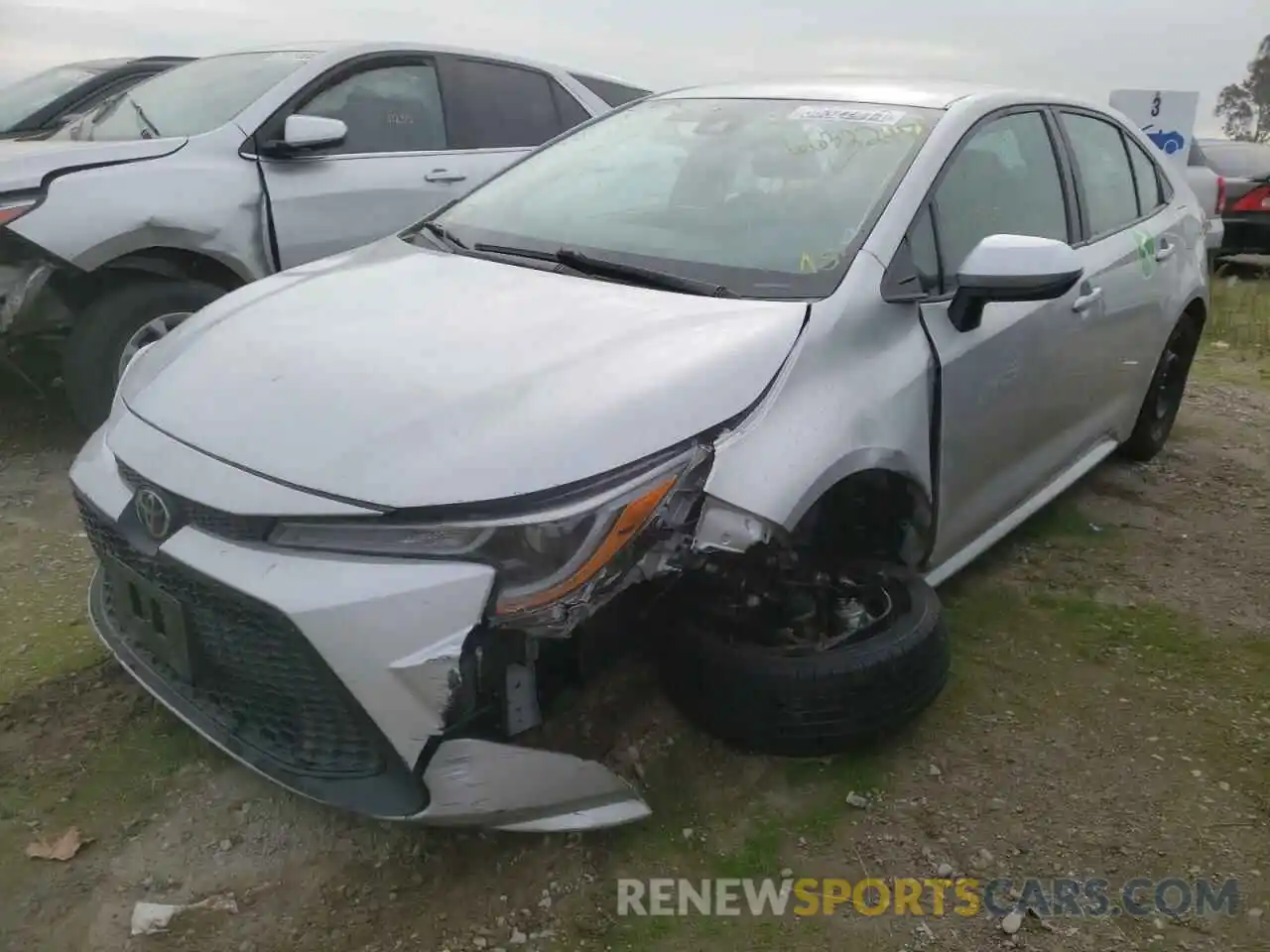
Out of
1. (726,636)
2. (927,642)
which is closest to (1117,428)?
(927,642)

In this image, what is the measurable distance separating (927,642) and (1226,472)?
2.92 meters

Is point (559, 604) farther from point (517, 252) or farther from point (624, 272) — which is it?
point (517, 252)

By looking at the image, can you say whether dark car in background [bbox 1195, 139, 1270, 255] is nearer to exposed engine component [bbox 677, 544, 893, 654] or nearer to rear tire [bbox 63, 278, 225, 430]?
exposed engine component [bbox 677, 544, 893, 654]

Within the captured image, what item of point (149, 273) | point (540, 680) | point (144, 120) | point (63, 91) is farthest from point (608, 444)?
point (63, 91)

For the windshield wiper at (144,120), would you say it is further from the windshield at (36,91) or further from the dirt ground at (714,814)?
the dirt ground at (714,814)

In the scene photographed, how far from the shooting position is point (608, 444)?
1997 millimetres

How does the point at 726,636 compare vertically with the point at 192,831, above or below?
above

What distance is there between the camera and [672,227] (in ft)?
9.36

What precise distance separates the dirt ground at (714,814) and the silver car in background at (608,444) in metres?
0.19

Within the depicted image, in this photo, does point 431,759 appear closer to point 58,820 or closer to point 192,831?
point 192,831

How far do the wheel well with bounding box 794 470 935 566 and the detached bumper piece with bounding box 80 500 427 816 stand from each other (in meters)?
1.05

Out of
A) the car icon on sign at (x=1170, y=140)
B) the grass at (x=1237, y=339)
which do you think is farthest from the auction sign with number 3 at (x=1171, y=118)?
the grass at (x=1237, y=339)

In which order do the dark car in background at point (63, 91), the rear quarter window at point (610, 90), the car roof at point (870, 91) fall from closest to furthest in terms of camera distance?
1. the car roof at point (870, 91)
2. the rear quarter window at point (610, 90)
3. the dark car in background at point (63, 91)

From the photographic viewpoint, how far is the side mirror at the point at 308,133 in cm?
443
